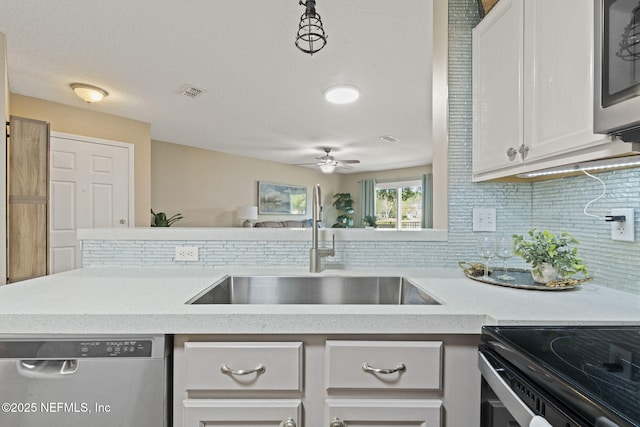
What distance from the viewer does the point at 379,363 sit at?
2.91 ft

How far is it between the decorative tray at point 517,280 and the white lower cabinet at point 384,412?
0.56m

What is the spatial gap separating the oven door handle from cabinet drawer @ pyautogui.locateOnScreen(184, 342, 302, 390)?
0.50 meters

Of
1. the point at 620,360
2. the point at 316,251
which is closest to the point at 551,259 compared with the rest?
the point at 620,360

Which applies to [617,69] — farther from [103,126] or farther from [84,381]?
[103,126]

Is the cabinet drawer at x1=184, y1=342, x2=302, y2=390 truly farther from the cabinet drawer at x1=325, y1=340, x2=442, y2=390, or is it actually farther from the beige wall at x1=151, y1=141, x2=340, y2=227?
the beige wall at x1=151, y1=141, x2=340, y2=227

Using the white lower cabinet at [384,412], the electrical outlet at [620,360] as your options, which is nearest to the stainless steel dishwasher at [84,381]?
the white lower cabinet at [384,412]

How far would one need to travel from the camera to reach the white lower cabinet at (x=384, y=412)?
2.89 feet

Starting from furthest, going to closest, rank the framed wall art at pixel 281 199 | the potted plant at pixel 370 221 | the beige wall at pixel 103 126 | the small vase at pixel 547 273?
the potted plant at pixel 370 221 → the framed wall art at pixel 281 199 → the beige wall at pixel 103 126 → the small vase at pixel 547 273

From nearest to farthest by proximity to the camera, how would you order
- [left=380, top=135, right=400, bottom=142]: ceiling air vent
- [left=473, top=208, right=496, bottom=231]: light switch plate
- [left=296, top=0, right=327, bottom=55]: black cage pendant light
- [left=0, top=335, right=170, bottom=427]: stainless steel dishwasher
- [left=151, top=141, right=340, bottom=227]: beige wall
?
[left=0, top=335, right=170, bottom=427]: stainless steel dishwasher
[left=296, top=0, right=327, bottom=55]: black cage pendant light
[left=473, top=208, right=496, bottom=231]: light switch plate
[left=380, top=135, right=400, bottom=142]: ceiling air vent
[left=151, top=141, right=340, bottom=227]: beige wall

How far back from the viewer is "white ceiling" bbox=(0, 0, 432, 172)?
2.10 metres

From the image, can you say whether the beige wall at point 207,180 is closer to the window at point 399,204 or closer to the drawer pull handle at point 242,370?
the window at point 399,204

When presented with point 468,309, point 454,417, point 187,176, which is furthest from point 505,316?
point 187,176

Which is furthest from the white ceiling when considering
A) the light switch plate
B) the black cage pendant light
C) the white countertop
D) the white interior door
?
the white countertop

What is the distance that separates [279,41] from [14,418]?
2.52m
